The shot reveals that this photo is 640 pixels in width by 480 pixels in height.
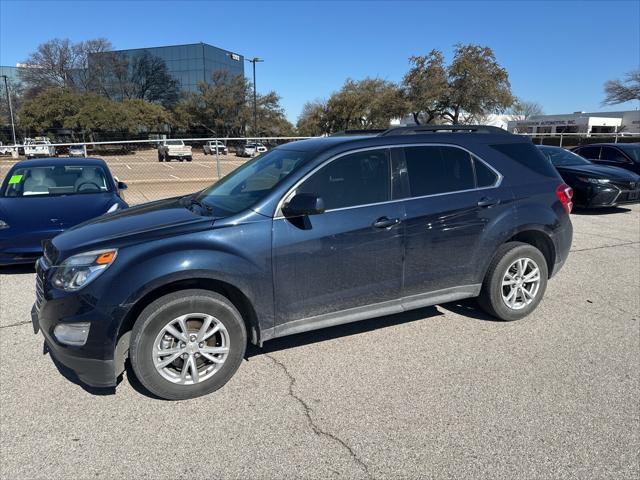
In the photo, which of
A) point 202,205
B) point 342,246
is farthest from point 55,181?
point 342,246

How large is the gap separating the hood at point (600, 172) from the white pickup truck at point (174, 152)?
18352 mm

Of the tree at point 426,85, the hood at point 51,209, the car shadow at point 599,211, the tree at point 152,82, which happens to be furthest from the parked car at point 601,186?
the tree at point 152,82

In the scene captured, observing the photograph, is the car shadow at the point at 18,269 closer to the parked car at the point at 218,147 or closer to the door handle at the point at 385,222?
the door handle at the point at 385,222

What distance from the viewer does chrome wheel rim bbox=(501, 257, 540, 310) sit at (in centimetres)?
440

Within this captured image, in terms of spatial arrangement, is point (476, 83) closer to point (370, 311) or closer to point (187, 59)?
point (370, 311)

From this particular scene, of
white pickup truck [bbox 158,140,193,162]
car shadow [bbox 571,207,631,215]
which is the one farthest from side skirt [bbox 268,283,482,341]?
white pickup truck [bbox 158,140,193,162]

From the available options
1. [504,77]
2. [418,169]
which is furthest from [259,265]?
[504,77]

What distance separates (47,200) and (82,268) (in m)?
4.31

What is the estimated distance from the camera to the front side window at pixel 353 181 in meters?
3.58

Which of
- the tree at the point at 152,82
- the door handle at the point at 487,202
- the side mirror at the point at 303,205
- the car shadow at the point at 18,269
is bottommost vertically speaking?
the car shadow at the point at 18,269

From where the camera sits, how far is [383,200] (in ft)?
12.3

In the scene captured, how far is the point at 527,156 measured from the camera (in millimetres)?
4566

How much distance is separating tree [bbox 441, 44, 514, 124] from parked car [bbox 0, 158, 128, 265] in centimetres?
3944

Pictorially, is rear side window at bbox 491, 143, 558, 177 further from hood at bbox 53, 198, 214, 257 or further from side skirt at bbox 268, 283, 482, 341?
hood at bbox 53, 198, 214, 257
